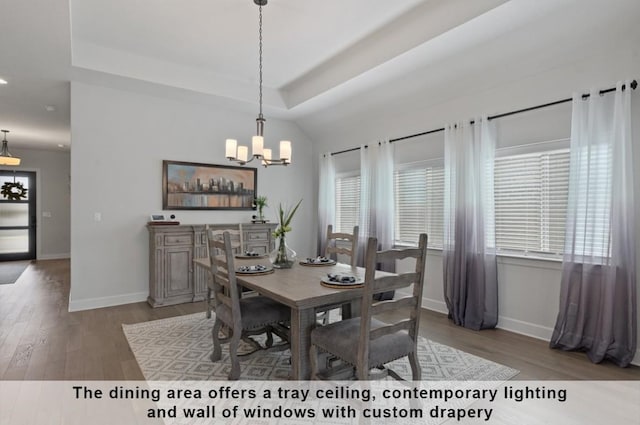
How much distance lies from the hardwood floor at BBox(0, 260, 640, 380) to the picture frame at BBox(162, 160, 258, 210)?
147 cm

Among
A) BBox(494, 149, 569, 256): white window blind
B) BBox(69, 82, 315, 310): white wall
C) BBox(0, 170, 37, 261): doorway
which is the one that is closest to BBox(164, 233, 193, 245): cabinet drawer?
BBox(69, 82, 315, 310): white wall

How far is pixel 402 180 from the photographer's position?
189 inches

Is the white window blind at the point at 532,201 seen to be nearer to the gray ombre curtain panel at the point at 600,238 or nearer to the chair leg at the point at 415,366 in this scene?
the gray ombre curtain panel at the point at 600,238

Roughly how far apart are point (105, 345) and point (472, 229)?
380cm

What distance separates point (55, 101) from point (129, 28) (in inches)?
94.2

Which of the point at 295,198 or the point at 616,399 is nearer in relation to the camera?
the point at 616,399

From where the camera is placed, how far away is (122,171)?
14.8 ft

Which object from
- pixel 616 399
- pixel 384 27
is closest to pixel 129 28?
pixel 384 27

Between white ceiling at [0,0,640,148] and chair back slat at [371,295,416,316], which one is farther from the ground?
white ceiling at [0,0,640,148]

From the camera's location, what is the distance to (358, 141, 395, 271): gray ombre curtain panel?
479 cm

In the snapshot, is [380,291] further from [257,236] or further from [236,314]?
[257,236]

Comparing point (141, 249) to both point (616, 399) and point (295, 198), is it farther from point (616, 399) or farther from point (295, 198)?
point (616, 399)

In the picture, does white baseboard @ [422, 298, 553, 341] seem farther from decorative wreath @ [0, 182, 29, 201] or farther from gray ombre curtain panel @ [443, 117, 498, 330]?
decorative wreath @ [0, 182, 29, 201]

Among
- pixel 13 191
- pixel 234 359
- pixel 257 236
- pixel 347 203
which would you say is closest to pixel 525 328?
pixel 234 359
